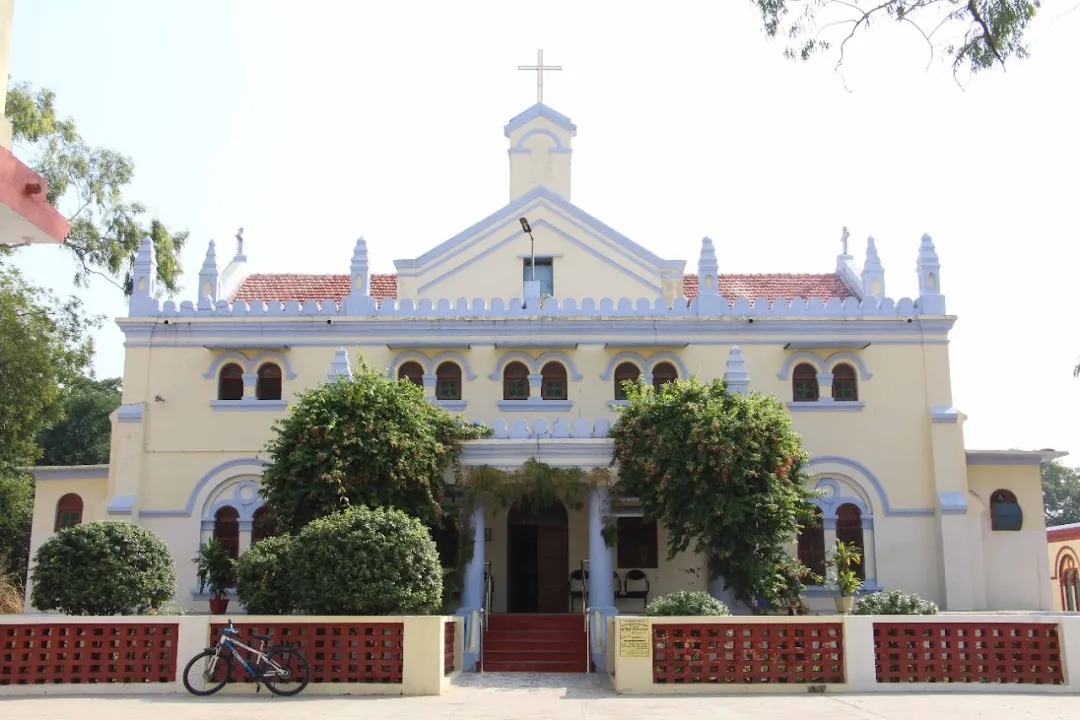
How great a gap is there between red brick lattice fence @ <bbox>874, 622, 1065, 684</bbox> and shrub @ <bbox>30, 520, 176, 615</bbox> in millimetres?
10593

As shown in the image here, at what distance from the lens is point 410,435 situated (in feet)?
66.9

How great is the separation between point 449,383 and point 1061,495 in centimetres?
5027

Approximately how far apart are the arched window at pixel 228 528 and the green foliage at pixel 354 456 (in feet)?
12.0

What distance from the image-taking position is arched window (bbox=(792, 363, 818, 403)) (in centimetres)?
2442

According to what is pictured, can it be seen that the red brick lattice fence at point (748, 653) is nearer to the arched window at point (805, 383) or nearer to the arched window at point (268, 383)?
the arched window at point (805, 383)

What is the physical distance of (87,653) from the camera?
1521 centimetres

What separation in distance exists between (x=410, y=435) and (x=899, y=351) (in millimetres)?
10981

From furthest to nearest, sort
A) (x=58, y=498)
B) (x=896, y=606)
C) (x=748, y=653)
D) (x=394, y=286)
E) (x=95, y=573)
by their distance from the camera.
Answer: (x=394, y=286)
(x=58, y=498)
(x=896, y=606)
(x=95, y=573)
(x=748, y=653)

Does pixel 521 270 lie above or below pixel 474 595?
above

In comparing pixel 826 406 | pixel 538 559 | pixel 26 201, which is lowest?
pixel 538 559

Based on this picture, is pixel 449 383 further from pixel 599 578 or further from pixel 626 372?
pixel 599 578

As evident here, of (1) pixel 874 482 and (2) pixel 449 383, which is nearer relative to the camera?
(1) pixel 874 482

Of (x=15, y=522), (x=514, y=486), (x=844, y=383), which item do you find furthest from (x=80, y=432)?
(x=844, y=383)

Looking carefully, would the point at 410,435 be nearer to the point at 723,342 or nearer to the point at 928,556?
the point at 723,342
